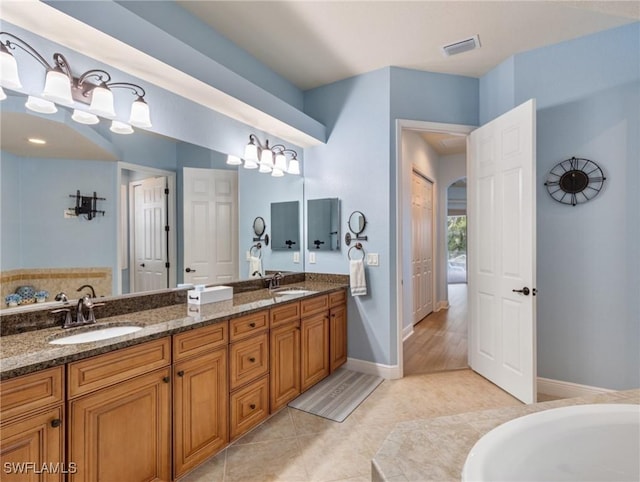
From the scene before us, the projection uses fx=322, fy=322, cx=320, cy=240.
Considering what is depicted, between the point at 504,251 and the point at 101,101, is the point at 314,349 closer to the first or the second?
the point at 504,251

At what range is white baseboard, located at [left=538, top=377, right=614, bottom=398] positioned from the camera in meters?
2.54

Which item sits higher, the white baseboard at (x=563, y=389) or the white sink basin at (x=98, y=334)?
the white sink basin at (x=98, y=334)

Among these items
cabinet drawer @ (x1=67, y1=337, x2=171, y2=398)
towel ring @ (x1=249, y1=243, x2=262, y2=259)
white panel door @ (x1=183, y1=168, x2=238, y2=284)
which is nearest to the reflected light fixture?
white panel door @ (x1=183, y1=168, x2=238, y2=284)

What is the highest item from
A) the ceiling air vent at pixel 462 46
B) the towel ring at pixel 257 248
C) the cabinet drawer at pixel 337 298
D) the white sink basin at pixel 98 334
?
the ceiling air vent at pixel 462 46

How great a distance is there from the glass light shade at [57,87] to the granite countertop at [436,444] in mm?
2032

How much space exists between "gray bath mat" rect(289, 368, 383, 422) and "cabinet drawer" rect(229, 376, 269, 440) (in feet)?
1.34

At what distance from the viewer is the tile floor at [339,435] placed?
1771mm

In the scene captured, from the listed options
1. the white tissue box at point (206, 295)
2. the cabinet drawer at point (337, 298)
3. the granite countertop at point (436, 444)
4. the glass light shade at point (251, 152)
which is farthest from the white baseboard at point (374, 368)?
the glass light shade at point (251, 152)

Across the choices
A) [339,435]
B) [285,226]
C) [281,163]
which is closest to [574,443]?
[339,435]

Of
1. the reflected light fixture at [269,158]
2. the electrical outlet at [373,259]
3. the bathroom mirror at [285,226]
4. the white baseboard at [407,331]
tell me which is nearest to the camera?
the reflected light fixture at [269,158]

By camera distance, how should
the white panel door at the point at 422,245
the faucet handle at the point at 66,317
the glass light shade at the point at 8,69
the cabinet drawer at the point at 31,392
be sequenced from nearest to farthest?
the cabinet drawer at the point at 31,392 → the glass light shade at the point at 8,69 → the faucet handle at the point at 66,317 → the white panel door at the point at 422,245

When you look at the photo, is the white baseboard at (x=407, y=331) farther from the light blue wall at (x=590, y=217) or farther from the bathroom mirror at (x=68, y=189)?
the bathroom mirror at (x=68, y=189)

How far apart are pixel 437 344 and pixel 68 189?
385 cm

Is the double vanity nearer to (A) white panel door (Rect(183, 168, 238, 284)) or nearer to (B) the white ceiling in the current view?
(A) white panel door (Rect(183, 168, 238, 284))
